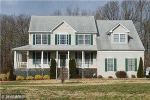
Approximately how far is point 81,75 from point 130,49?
6631 mm

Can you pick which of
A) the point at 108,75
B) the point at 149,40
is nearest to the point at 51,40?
the point at 108,75

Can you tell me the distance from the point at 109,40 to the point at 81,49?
4481 millimetres

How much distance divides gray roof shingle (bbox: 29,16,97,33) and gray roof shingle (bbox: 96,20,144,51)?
1598mm

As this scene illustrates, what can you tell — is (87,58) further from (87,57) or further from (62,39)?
(62,39)

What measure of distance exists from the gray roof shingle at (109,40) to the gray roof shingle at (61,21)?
1.60 m

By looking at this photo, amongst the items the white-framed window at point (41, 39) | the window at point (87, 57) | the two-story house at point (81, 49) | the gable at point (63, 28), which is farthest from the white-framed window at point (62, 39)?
the window at point (87, 57)

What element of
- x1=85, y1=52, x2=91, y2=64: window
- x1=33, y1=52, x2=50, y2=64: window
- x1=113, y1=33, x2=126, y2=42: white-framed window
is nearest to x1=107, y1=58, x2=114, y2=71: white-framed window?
x1=85, y1=52, x2=91, y2=64: window

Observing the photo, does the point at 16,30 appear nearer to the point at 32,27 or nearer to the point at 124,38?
the point at 32,27

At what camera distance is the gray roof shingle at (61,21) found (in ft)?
136

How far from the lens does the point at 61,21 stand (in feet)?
141

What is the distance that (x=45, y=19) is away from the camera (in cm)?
4375

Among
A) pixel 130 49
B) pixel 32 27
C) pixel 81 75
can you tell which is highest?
pixel 32 27

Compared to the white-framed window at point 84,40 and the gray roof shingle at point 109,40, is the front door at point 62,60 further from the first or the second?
the gray roof shingle at point 109,40

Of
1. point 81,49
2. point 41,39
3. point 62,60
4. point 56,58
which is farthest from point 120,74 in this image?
point 41,39
